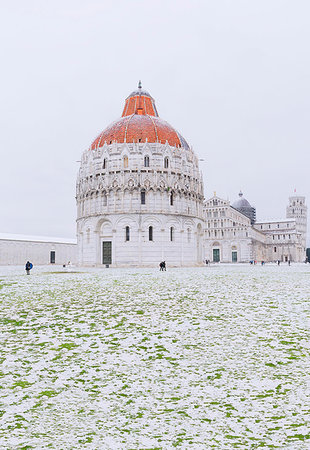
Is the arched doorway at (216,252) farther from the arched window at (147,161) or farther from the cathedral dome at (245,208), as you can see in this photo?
the arched window at (147,161)

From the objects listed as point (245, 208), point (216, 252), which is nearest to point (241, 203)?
point (245, 208)

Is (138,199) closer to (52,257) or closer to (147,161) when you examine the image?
(147,161)

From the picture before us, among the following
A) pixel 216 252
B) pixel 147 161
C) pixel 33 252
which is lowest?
pixel 216 252

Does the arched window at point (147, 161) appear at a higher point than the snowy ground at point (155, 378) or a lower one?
higher

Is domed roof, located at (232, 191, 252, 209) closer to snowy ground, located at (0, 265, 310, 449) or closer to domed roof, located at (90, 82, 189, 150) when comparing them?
domed roof, located at (90, 82, 189, 150)

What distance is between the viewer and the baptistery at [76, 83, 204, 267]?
179 ft

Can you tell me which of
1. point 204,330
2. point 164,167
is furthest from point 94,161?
point 204,330

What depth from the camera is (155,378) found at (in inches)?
271

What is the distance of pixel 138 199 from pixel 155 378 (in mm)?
48254

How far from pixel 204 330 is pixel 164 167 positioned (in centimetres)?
4800

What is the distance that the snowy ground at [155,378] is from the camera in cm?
502

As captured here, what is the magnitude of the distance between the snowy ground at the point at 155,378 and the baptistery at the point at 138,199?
42.0 metres

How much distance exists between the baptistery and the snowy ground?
42.0 meters

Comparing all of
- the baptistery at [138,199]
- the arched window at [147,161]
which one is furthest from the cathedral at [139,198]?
the arched window at [147,161]
